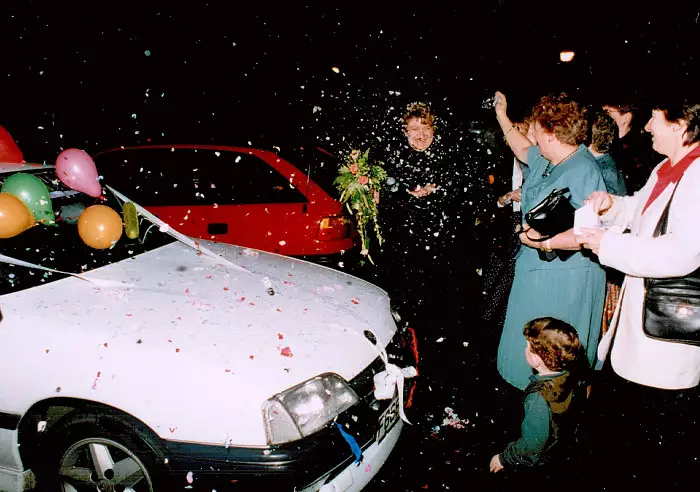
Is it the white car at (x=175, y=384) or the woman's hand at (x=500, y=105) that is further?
the woman's hand at (x=500, y=105)

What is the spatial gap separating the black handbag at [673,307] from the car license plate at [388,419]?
122 cm

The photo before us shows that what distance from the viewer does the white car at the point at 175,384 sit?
1839 mm

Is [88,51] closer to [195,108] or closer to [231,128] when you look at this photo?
[195,108]

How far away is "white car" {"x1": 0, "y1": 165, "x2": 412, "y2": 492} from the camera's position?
1839mm

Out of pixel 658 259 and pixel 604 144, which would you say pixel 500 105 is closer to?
pixel 604 144

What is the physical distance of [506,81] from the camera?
9.82m

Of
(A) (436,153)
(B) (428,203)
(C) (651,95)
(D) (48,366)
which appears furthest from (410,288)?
(D) (48,366)

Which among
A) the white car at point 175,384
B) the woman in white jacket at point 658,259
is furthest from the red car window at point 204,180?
the woman in white jacket at point 658,259

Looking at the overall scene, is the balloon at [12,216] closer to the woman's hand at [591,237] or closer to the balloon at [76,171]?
the balloon at [76,171]

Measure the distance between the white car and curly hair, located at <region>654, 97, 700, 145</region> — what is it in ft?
5.46

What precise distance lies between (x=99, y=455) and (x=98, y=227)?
3.95 feet

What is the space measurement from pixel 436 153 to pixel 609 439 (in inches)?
99.8

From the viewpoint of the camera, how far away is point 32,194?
272 centimetres

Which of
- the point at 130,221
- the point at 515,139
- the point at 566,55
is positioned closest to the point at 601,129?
the point at 515,139
